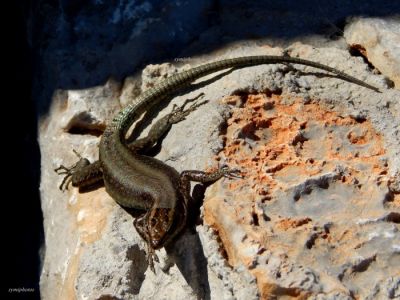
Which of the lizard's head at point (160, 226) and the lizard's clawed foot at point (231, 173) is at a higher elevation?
the lizard's clawed foot at point (231, 173)

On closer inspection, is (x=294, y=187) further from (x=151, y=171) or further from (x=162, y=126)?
(x=162, y=126)

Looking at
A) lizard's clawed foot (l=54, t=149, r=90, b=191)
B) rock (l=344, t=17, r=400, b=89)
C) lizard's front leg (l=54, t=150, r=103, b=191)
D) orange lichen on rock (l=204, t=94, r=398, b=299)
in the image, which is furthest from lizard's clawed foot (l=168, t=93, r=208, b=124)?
Answer: rock (l=344, t=17, r=400, b=89)

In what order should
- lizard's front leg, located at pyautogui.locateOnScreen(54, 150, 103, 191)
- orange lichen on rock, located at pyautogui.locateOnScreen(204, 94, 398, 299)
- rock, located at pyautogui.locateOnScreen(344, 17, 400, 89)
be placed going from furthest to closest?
lizard's front leg, located at pyautogui.locateOnScreen(54, 150, 103, 191), rock, located at pyautogui.locateOnScreen(344, 17, 400, 89), orange lichen on rock, located at pyautogui.locateOnScreen(204, 94, 398, 299)

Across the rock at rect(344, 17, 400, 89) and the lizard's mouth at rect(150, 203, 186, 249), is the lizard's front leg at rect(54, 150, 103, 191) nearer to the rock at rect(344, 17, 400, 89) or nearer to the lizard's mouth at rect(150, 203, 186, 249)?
the lizard's mouth at rect(150, 203, 186, 249)

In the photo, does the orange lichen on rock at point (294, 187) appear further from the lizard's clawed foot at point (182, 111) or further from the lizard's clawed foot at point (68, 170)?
the lizard's clawed foot at point (68, 170)

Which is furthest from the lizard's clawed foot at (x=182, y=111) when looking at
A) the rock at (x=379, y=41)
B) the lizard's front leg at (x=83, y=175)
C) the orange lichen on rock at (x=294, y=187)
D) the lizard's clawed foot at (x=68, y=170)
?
the rock at (x=379, y=41)

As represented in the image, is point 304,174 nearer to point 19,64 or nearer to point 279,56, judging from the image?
point 279,56
